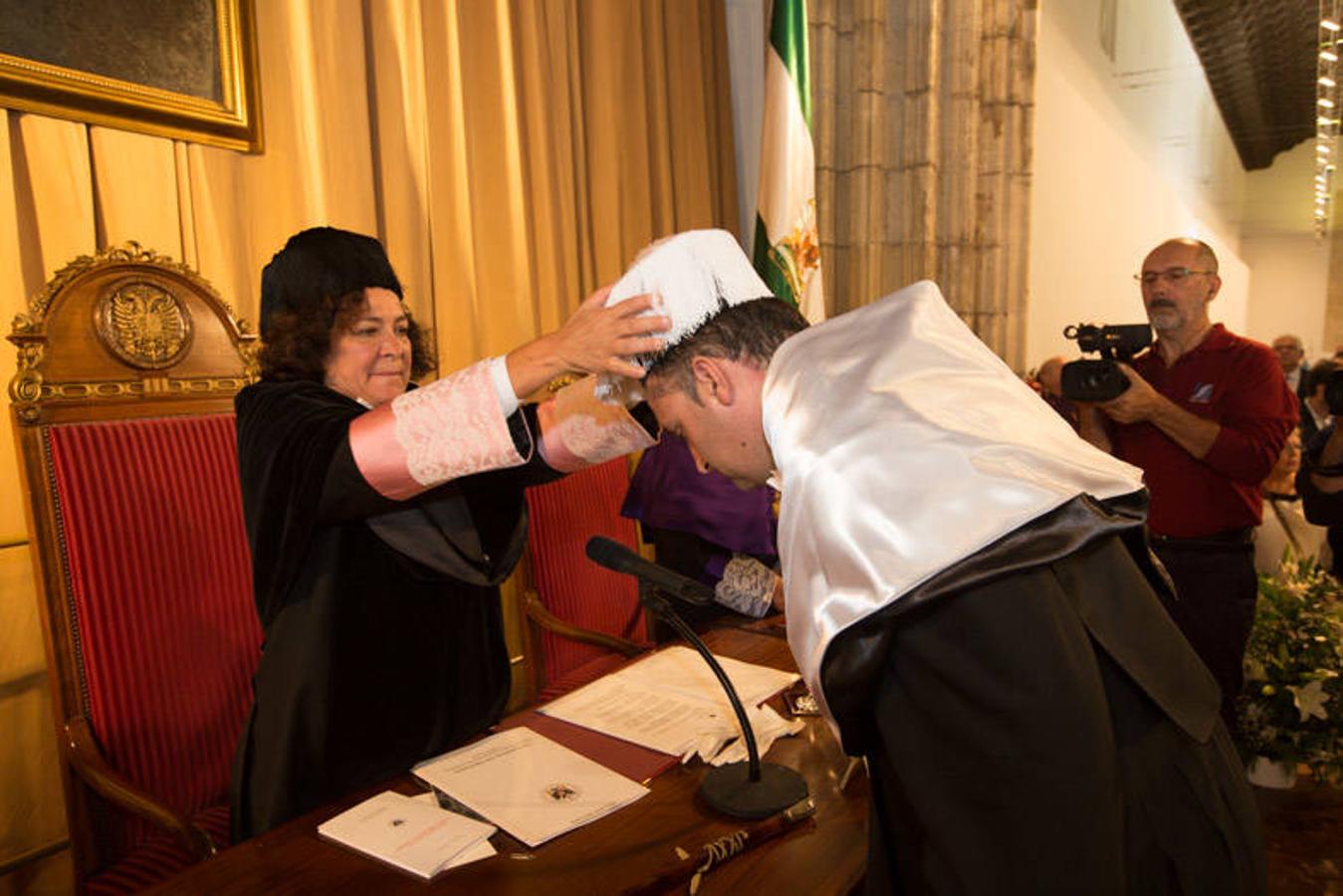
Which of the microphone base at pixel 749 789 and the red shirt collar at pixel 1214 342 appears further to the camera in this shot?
the red shirt collar at pixel 1214 342

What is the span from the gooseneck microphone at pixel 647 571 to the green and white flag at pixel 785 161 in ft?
8.36

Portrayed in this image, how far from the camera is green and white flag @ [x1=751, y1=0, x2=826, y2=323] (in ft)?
11.7

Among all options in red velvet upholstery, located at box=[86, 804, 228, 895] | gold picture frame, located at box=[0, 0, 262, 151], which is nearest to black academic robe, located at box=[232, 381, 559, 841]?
red velvet upholstery, located at box=[86, 804, 228, 895]

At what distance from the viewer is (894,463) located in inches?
31.6

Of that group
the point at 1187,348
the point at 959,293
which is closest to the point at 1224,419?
the point at 1187,348

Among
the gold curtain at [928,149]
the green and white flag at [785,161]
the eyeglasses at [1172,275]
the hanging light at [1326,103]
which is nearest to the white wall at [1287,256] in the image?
the hanging light at [1326,103]

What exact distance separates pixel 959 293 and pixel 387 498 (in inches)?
157

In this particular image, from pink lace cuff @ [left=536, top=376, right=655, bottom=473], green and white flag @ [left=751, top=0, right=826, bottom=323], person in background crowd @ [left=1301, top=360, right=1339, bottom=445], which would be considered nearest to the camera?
pink lace cuff @ [left=536, top=376, right=655, bottom=473]

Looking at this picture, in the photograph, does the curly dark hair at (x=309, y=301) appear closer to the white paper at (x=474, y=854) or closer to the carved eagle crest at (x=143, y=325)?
the carved eagle crest at (x=143, y=325)

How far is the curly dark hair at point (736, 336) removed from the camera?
1.09 m

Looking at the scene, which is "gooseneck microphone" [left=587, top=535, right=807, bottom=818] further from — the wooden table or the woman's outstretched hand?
the woman's outstretched hand

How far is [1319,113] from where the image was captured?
5.87m

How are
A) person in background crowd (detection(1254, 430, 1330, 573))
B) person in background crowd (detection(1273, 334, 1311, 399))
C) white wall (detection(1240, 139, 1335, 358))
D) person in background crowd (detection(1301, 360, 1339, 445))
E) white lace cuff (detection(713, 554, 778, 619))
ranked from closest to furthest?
white lace cuff (detection(713, 554, 778, 619)) → person in background crowd (detection(1254, 430, 1330, 573)) → person in background crowd (detection(1301, 360, 1339, 445)) → person in background crowd (detection(1273, 334, 1311, 399)) → white wall (detection(1240, 139, 1335, 358))

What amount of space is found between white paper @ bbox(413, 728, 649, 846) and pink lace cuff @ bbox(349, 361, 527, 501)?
0.44 meters
